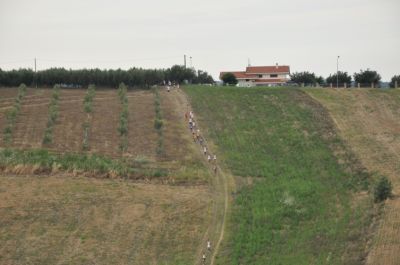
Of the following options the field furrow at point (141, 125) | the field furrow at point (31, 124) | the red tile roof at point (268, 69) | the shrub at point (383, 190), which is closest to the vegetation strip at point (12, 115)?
the field furrow at point (31, 124)

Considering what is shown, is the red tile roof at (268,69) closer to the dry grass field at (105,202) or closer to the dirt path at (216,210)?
the dry grass field at (105,202)

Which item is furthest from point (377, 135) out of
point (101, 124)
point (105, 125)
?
point (101, 124)

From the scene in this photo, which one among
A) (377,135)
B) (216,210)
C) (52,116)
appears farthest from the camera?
(52,116)

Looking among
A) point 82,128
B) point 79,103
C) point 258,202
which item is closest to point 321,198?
point 258,202

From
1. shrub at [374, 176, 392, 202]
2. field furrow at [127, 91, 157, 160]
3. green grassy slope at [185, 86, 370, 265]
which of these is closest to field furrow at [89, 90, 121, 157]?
field furrow at [127, 91, 157, 160]

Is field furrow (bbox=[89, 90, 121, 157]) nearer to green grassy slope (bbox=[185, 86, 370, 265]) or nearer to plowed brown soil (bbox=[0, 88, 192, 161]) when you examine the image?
plowed brown soil (bbox=[0, 88, 192, 161])

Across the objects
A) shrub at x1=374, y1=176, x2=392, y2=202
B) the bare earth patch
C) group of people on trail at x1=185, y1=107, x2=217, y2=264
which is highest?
group of people on trail at x1=185, y1=107, x2=217, y2=264

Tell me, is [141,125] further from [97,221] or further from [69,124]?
[97,221]
